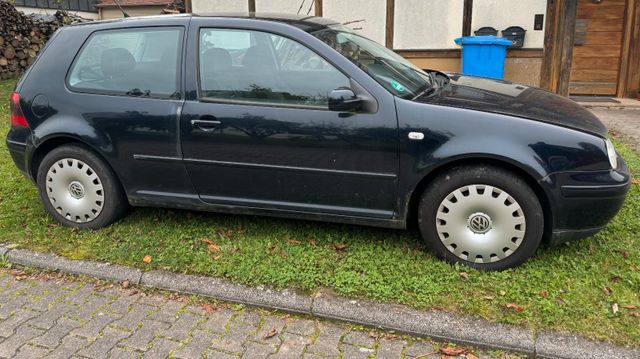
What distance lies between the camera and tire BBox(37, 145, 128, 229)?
4004mm

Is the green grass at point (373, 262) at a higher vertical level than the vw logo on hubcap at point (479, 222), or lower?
lower

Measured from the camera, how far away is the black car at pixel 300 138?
3.22 m

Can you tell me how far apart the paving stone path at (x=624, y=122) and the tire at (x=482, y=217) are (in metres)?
3.41

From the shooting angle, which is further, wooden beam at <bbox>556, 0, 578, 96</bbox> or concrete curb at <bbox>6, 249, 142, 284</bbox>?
wooden beam at <bbox>556, 0, 578, 96</bbox>

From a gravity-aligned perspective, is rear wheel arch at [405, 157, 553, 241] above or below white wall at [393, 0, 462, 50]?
below

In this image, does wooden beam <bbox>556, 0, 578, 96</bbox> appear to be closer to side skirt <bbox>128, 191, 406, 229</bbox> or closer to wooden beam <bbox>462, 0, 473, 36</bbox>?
wooden beam <bbox>462, 0, 473, 36</bbox>

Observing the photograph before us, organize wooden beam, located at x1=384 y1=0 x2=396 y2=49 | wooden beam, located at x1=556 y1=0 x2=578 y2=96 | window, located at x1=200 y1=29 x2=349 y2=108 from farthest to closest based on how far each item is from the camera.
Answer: wooden beam, located at x1=384 y1=0 x2=396 y2=49
wooden beam, located at x1=556 y1=0 x2=578 y2=96
window, located at x1=200 y1=29 x2=349 y2=108

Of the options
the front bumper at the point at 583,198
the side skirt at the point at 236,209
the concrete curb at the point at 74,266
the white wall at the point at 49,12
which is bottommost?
the concrete curb at the point at 74,266

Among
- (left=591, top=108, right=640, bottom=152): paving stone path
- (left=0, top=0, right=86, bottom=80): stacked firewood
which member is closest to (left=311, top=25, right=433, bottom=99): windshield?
(left=591, top=108, right=640, bottom=152): paving stone path

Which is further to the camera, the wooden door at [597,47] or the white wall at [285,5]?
the white wall at [285,5]

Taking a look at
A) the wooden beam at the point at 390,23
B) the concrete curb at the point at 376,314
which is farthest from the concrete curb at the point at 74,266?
the wooden beam at the point at 390,23

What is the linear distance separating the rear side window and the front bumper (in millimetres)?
2582

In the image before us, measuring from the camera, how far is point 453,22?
892 centimetres

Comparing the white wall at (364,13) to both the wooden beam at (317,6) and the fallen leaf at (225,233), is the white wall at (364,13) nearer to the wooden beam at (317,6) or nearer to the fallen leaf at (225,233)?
the wooden beam at (317,6)
